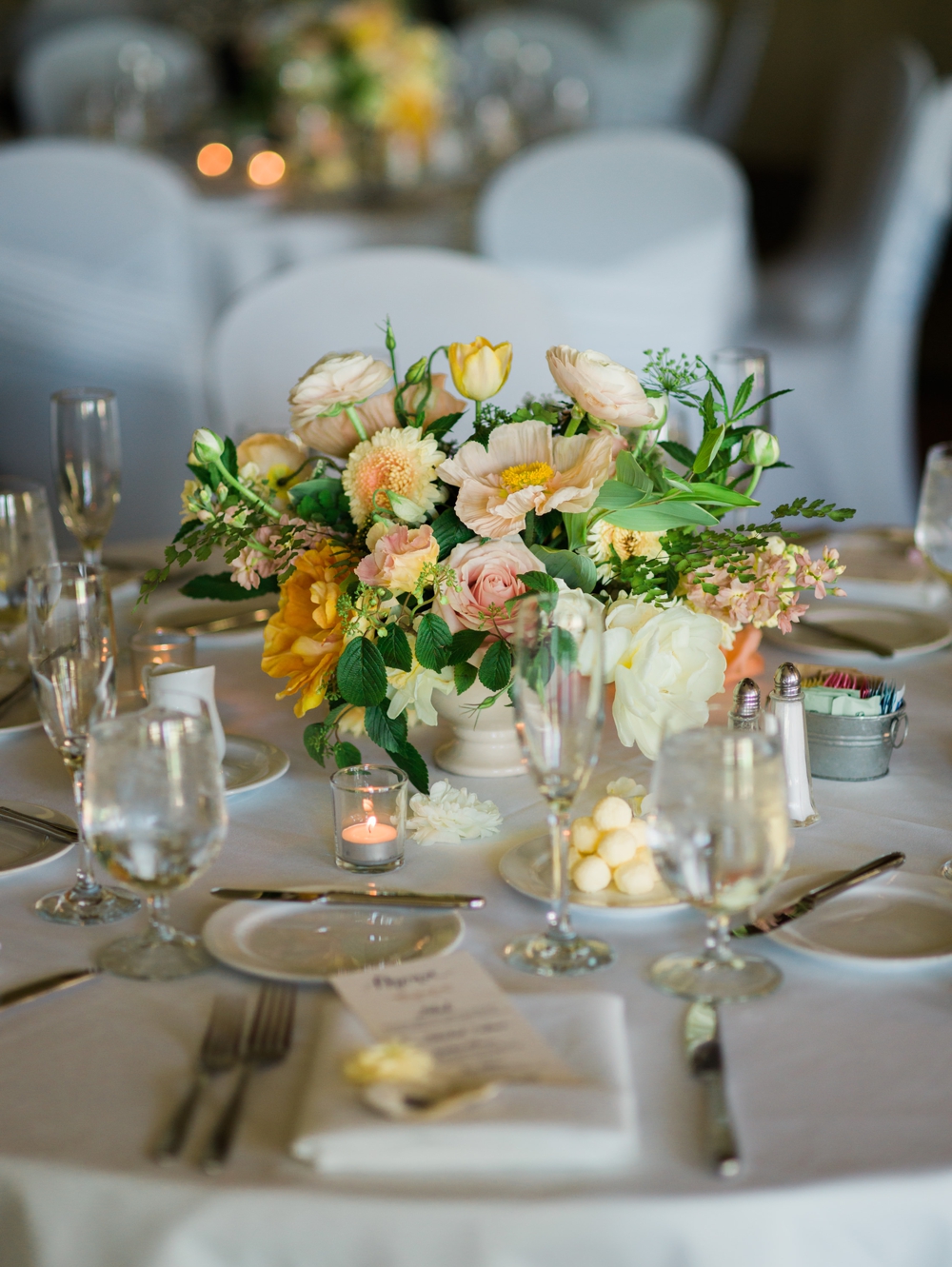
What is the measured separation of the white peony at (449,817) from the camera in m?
1.18

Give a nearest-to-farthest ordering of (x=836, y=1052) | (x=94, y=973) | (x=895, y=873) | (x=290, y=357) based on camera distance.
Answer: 1. (x=836, y=1052)
2. (x=94, y=973)
3. (x=895, y=873)
4. (x=290, y=357)

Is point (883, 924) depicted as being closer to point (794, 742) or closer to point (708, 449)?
point (794, 742)

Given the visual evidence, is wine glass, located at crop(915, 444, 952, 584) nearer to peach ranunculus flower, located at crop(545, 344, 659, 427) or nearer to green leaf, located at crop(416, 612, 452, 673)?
peach ranunculus flower, located at crop(545, 344, 659, 427)

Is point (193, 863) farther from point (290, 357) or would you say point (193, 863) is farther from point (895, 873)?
point (290, 357)

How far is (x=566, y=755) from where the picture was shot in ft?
3.15

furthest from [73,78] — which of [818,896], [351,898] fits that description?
[818,896]

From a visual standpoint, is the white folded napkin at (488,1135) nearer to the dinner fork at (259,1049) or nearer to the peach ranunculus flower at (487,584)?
the dinner fork at (259,1049)

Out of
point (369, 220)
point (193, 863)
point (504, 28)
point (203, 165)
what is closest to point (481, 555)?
point (193, 863)

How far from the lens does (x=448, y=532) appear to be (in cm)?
121

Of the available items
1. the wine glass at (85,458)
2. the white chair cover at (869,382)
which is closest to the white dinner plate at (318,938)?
the wine glass at (85,458)

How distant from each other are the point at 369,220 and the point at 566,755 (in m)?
3.11

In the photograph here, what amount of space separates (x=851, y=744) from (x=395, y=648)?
17.4 inches

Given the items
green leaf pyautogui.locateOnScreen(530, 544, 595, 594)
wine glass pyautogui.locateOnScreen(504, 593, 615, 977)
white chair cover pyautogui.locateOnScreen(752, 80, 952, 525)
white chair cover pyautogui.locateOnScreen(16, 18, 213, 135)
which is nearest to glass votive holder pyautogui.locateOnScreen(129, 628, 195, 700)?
green leaf pyautogui.locateOnScreen(530, 544, 595, 594)

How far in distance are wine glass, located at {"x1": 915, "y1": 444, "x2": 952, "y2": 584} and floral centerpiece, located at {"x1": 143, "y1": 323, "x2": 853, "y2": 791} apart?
0.34 m
